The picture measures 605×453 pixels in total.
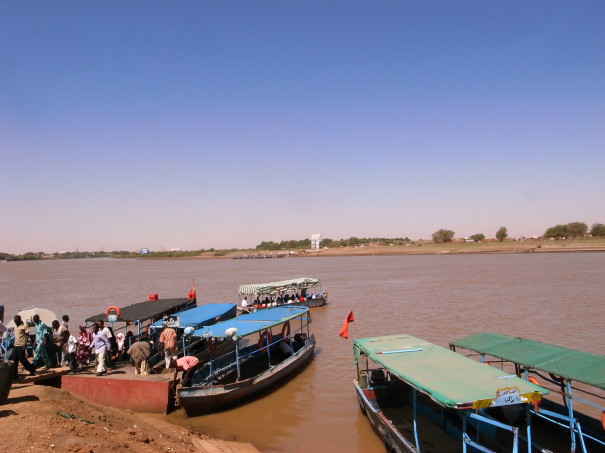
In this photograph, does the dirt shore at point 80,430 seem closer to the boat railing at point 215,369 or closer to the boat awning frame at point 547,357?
the boat railing at point 215,369

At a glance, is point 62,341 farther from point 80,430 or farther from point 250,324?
point 80,430

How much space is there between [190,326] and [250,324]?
6.48 ft

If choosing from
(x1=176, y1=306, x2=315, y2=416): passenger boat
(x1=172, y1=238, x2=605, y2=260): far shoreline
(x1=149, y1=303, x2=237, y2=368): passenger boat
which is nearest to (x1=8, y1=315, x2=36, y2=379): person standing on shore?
(x1=149, y1=303, x2=237, y2=368): passenger boat

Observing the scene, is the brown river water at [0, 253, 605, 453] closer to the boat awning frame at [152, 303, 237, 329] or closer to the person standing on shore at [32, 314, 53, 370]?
the boat awning frame at [152, 303, 237, 329]

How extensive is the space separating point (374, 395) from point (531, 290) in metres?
26.1

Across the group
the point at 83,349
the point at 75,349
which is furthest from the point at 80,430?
the point at 83,349

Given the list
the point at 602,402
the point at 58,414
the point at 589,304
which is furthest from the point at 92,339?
the point at 589,304

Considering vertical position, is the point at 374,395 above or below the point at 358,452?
above

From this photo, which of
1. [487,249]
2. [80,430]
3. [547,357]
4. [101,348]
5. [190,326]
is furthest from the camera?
[487,249]

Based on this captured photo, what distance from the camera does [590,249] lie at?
8100 centimetres

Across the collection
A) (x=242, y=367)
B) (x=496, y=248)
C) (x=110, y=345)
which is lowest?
(x=242, y=367)

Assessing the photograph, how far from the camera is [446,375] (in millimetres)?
7340

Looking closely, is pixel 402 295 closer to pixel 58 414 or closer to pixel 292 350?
pixel 292 350

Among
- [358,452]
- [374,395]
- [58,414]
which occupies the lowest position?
[358,452]
